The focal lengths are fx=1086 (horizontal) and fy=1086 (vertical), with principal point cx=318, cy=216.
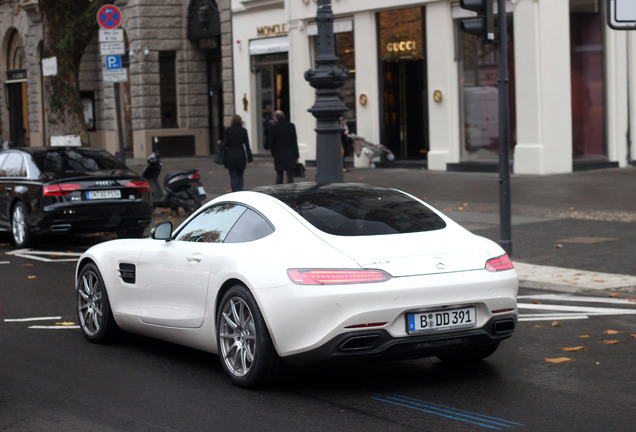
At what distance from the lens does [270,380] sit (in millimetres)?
6656

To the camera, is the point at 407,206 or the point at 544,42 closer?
the point at 407,206

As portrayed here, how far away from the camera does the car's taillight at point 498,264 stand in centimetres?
676

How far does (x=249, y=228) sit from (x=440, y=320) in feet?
4.81

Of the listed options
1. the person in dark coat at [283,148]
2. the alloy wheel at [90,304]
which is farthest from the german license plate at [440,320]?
the person in dark coat at [283,148]

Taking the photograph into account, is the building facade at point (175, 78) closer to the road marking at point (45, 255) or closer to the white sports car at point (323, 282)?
the road marking at point (45, 255)

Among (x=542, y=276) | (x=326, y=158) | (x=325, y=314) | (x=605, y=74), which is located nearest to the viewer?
(x=325, y=314)

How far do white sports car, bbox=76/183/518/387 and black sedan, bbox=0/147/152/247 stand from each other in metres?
7.57

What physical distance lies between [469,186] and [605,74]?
4.85m

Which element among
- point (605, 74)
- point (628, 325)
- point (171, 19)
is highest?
point (171, 19)

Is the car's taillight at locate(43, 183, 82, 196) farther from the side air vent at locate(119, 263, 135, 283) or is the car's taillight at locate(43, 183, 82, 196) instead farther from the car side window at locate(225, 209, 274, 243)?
the car side window at locate(225, 209, 274, 243)

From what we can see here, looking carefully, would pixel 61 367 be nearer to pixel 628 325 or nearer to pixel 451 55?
pixel 628 325

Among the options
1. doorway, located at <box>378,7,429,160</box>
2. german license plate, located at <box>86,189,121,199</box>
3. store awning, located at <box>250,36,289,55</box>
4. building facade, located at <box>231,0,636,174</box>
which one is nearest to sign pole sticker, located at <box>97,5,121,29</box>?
german license plate, located at <box>86,189,121,199</box>

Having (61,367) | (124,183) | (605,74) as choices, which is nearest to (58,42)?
(124,183)

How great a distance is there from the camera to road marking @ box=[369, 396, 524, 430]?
5789 mm
